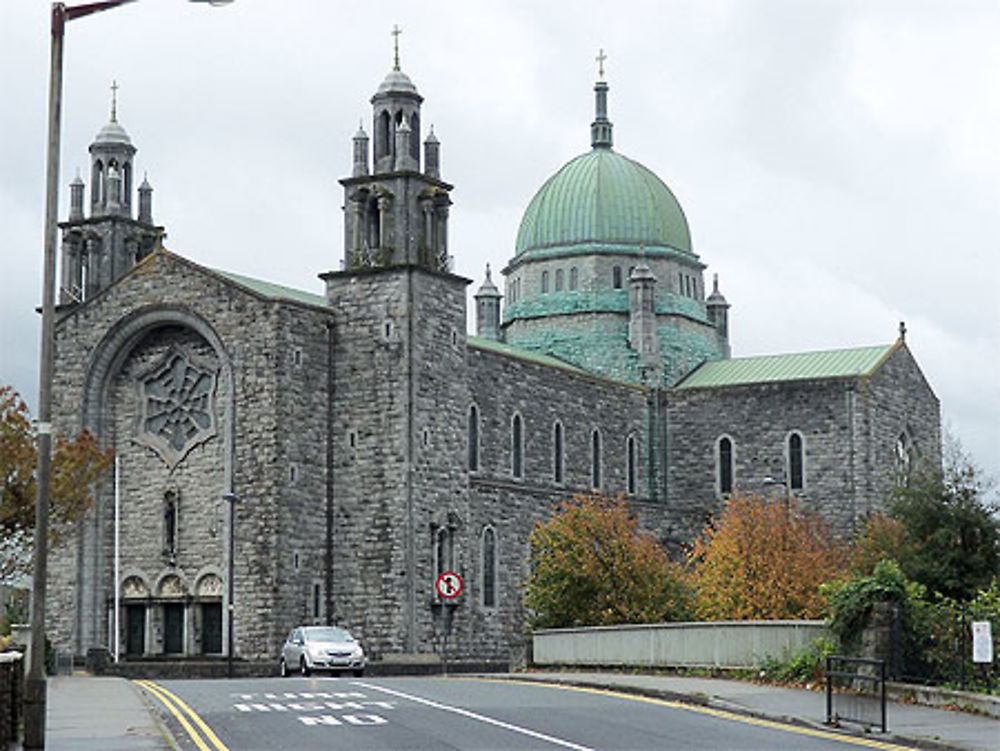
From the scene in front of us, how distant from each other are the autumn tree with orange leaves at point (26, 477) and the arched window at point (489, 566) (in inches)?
599

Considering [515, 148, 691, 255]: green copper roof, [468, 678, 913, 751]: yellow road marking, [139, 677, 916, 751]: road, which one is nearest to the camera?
[139, 677, 916, 751]: road

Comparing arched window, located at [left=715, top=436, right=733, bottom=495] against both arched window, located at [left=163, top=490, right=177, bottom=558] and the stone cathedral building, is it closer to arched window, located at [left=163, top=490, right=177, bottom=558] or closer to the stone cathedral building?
the stone cathedral building

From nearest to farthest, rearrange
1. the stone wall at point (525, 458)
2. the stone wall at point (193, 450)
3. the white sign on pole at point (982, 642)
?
the white sign on pole at point (982, 642) → the stone wall at point (193, 450) → the stone wall at point (525, 458)

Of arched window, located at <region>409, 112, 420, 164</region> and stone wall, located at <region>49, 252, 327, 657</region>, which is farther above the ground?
arched window, located at <region>409, 112, 420, 164</region>

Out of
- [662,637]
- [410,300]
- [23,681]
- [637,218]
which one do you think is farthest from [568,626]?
[637,218]

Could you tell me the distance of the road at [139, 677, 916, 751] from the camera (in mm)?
21480

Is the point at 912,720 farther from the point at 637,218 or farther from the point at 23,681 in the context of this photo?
the point at 637,218

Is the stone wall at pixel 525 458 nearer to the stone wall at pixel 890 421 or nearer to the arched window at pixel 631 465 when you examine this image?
the arched window at pixel 631 465

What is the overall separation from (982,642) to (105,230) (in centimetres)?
4752

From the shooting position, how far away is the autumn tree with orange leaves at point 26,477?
4647 centimetres

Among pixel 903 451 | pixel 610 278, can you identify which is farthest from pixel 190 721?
pixel 610 278

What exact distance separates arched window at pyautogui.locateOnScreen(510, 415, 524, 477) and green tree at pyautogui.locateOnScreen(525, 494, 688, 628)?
16.5 m

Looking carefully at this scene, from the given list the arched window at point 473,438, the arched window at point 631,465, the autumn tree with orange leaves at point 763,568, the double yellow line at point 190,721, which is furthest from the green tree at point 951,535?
the arched window at point 631,465

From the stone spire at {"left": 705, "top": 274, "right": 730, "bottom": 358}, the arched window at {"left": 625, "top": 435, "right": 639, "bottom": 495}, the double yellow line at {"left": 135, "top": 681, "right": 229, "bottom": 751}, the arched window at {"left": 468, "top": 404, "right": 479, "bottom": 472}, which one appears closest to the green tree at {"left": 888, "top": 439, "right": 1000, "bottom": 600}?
the double yellow line at {"left": 135, "top": 681, "right": 229, "bottom": 751}
